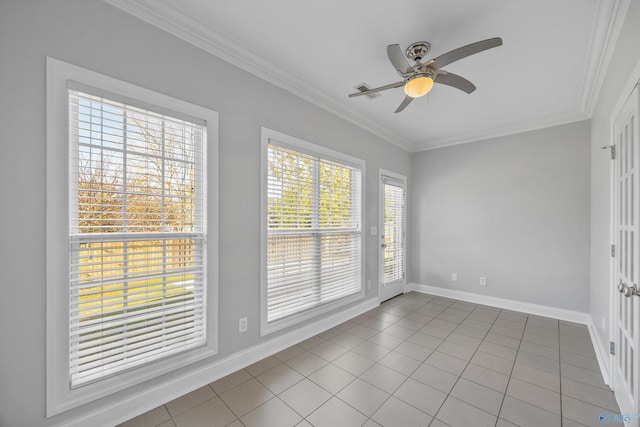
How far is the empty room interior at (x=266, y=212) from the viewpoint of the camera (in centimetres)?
142

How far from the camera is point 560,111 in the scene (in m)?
3.33

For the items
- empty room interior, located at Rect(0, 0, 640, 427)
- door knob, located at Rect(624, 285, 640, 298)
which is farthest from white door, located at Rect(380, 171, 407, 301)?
door knob, located at Rect(624, 285, 640, 298)

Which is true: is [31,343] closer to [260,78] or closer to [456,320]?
[260,78]

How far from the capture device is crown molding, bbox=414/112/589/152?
343cm

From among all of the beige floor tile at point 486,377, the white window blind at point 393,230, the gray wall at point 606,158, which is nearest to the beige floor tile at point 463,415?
the beige floor tile at point 486,377

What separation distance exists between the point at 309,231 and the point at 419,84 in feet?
5.72

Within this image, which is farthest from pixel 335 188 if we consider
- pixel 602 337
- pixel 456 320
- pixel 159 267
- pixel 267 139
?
pixel 602 337

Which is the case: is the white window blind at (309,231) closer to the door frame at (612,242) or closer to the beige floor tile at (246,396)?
the beige floor tile at (246,396)

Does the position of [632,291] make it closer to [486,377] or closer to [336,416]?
[486,377]

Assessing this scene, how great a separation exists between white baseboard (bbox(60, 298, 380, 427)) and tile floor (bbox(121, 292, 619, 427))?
5 cm

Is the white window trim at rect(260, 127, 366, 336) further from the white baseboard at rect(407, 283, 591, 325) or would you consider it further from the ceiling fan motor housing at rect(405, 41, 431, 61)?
the white baseboard at rect(407, 283, 591, 325)

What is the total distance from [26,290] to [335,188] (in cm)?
267

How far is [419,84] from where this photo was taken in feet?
6.25

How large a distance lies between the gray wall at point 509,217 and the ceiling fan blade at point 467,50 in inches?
114
